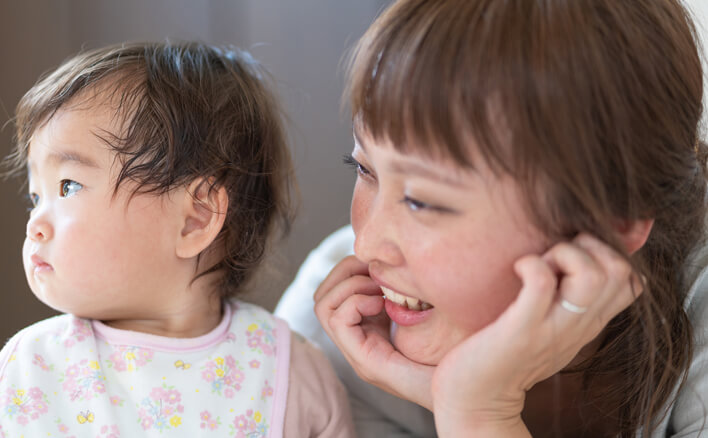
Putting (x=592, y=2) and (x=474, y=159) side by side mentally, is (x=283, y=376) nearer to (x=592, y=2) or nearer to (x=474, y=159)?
(x=474, y=159)

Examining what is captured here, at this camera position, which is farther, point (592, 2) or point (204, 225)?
point (204, 225)

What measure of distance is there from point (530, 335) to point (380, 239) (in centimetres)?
22

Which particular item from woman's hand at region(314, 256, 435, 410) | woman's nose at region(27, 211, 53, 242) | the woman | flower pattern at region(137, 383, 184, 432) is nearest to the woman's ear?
the woman

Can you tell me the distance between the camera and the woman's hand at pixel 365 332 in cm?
104

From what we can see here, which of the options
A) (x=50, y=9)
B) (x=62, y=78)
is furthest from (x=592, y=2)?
(x=50, y=9)

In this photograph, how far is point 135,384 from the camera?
1056mm

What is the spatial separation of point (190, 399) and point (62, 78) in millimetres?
533

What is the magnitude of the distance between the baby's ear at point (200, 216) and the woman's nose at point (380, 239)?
29cm

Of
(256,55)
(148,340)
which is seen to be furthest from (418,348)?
(256,55)

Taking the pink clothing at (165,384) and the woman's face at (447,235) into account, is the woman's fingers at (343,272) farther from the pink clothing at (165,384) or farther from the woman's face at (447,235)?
the woman's face at (447,235)

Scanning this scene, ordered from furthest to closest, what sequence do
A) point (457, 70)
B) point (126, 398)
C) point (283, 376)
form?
point (283, 376), point (126, 398), point (457, 70)

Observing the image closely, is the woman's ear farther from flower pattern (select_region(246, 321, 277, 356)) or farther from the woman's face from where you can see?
flower pattern (select_region(246, 321, 277, 356))

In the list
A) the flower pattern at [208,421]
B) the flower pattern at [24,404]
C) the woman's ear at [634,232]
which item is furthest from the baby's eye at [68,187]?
the woman's ear at [634,232]

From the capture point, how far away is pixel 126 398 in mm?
1050
